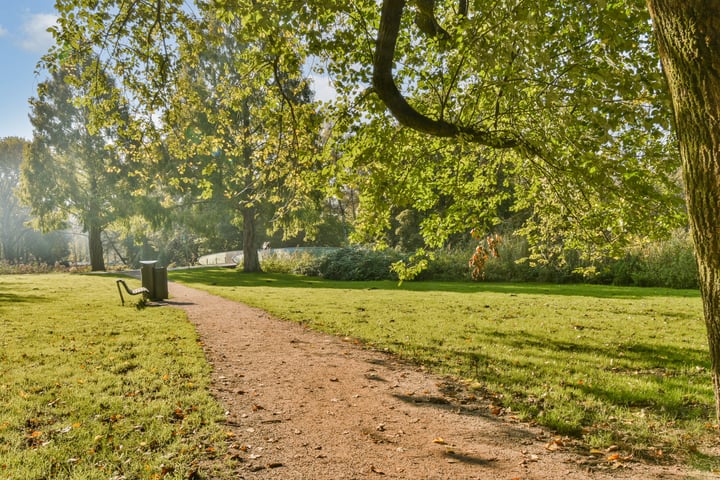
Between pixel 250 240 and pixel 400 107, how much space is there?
2213cm

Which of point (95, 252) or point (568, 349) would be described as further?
point (95, 252)

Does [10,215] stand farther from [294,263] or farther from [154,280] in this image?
[154,280]

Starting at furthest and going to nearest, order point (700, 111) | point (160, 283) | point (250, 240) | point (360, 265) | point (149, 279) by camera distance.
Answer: point (250, 240) → point (360, 265) → point (160, 283) → point (149, 279) → point (700, 111)

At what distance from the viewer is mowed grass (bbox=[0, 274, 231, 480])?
3645mm

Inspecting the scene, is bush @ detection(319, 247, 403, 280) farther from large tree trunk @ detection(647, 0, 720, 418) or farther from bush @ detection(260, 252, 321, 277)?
large tree trunk @ detection(647, 0, 720, 418)

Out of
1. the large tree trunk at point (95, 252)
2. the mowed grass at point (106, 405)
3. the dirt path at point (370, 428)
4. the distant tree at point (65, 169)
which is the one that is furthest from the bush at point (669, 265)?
the large tree trunk at point (95, 252)

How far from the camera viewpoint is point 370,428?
448 cm

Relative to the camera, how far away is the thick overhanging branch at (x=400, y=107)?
6008 mm

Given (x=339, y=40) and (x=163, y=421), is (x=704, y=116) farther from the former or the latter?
(x=339, y=40)

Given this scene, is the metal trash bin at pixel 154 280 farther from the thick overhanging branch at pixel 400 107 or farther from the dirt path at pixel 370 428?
the thick overhanging branch at pixel 400 107

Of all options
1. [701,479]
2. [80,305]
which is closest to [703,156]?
[701,479]

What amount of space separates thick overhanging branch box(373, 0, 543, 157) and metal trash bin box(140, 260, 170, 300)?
10.2 metres

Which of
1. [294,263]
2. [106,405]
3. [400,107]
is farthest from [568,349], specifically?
[294,263]

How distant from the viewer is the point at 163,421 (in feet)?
14.8
